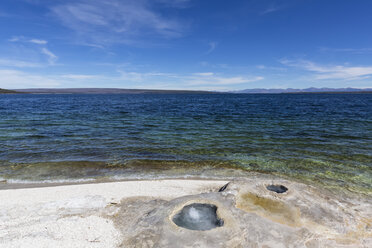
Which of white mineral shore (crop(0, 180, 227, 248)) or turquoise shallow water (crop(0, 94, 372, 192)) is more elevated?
white mineral shore (crop(0, 180, 227, 248))

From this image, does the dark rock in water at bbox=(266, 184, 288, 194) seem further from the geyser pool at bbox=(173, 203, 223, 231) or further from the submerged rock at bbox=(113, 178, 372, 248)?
the geyser pool at bbox=(173, 203, 223, 231)

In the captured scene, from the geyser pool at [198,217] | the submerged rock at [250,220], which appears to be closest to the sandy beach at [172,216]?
the submerged rock at [250,220]

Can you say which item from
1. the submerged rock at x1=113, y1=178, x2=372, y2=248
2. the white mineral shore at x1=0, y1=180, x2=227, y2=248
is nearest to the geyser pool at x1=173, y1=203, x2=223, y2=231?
the submerged rock at x1=113, y1=178, x2=372, y2=248

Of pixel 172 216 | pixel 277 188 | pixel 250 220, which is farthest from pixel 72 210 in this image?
pixel 277 188

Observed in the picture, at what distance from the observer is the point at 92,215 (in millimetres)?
6145

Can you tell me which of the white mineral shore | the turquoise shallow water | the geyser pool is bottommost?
the turquoise shallow water

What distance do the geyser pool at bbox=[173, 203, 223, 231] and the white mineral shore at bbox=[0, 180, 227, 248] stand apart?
1431 mm

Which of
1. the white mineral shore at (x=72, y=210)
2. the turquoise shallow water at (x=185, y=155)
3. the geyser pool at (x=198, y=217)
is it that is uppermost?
the geyser pool at (x=198, y=217)

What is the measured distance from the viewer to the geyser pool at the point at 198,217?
5.59 meters

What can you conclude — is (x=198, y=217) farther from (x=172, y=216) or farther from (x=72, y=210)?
(x=72, y=210)

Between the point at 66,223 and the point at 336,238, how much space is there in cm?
746

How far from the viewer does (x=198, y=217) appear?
6.00 metres

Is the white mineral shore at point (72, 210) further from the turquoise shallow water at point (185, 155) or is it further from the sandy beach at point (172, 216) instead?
the turquoise shallow water at point (185, 155)

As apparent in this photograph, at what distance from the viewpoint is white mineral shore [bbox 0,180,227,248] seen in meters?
5.10
